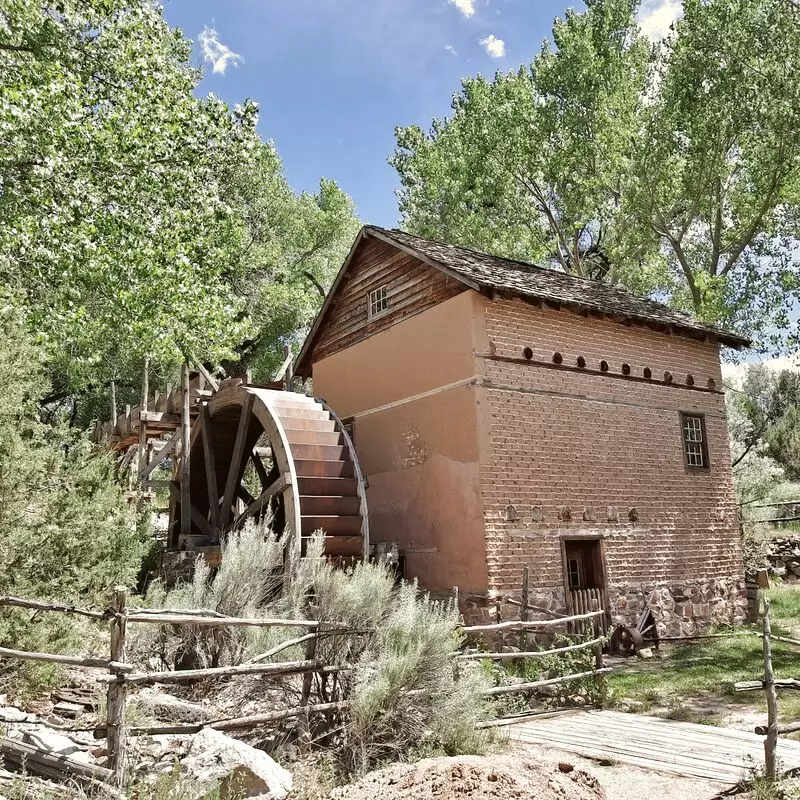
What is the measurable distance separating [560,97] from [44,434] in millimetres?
19820

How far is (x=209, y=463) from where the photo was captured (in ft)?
44.9

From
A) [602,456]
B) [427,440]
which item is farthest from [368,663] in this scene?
[602,456]

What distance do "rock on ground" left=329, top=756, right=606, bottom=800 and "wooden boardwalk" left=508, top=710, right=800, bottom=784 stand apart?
962mm

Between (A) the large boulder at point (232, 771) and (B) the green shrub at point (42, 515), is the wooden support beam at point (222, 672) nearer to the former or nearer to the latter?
(A) the large boulder at point (232, 771)

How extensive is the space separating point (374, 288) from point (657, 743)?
9.33m

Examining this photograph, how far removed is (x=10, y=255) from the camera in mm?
8859

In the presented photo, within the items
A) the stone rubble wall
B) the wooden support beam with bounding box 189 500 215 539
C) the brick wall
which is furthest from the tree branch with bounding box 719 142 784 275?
the wooden support beam with bounding box 189 500 215 539

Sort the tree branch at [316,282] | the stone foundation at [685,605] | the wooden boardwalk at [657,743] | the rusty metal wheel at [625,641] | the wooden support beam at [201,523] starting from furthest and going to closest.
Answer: the tree branch at [316,282], the wooden support beam at [201,523], the stone foundation at [685,605], the rusty metal wheel at [625,641], the wooden boardwalk at [657,743]

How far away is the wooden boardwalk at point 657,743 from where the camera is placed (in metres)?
5.34

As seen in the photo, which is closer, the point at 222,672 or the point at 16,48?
the point at 222,672

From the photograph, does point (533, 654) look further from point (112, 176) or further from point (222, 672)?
point (112, 176)

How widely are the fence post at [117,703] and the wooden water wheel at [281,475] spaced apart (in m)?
5.07

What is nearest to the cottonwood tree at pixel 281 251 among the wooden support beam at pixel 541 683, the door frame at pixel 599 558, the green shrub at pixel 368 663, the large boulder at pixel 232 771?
the door frame at pixel 599 558

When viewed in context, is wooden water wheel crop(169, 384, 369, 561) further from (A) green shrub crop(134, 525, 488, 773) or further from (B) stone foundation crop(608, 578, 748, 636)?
(B) stone foundation crop(608, 578, 748, 636)
